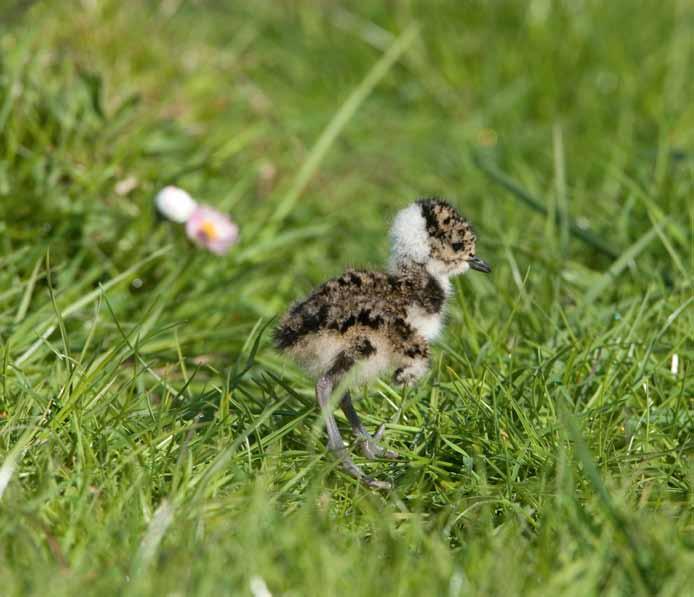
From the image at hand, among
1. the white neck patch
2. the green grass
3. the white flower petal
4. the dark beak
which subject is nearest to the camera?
the green grass

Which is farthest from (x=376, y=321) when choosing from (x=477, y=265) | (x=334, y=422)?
(x=477, y=265)

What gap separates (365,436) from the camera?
3742mm

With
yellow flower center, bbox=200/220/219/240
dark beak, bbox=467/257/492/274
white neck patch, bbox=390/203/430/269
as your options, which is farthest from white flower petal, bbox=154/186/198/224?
dark beak, bbox=467/257/492/274

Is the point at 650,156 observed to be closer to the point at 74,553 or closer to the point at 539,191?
the point at 539,191

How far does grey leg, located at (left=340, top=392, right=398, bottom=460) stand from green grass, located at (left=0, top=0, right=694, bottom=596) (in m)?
0.04

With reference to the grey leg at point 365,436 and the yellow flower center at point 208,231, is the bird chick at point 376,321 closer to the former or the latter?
the grey leg at point 365,436

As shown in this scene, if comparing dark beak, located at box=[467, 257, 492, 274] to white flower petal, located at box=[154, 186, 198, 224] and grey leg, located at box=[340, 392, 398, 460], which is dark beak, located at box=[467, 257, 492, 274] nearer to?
grey leg, located at box=[340, 392, 398, 460]

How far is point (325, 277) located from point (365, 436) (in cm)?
167

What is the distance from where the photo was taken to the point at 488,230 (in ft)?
18.9

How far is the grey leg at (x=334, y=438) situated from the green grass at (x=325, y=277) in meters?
0.06

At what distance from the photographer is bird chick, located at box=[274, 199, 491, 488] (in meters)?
3.63

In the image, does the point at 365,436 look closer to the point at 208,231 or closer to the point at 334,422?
the point at 334,422

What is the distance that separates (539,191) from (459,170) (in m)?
0.67

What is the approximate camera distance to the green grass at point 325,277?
10.0 feet
